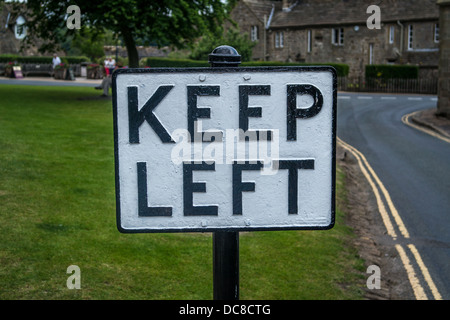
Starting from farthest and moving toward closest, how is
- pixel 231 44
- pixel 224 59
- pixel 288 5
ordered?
1. pixel 288 5
2. pixel 231 44
3. pixel 224 59

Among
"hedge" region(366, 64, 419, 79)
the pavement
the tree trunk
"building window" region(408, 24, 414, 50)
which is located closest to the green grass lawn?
the tree trunk

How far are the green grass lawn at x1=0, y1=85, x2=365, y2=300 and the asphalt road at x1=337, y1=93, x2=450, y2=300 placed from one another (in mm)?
1295

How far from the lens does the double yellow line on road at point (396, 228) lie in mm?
7977

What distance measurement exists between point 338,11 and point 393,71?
13.1 metres

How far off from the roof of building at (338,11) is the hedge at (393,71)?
Answer: 7.09 meters

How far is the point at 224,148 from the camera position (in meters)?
1.88

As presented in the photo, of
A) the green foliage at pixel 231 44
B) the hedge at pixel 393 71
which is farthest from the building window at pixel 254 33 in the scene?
the hedge at pixel 393 71

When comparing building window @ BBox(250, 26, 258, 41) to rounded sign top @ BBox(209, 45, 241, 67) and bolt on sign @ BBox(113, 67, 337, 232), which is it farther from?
bolt on sign @ BBox(113, 67, 337, 232)

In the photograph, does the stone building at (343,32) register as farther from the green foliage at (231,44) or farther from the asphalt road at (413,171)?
the asphalt road at (413,171)

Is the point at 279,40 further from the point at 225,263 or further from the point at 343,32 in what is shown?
the point at 225,263

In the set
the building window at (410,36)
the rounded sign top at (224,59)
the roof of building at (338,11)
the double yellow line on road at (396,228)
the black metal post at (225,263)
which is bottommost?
the double yellow line on road at (396,228)

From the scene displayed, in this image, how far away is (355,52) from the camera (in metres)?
57.1

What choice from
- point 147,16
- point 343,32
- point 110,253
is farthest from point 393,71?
point 110,253
